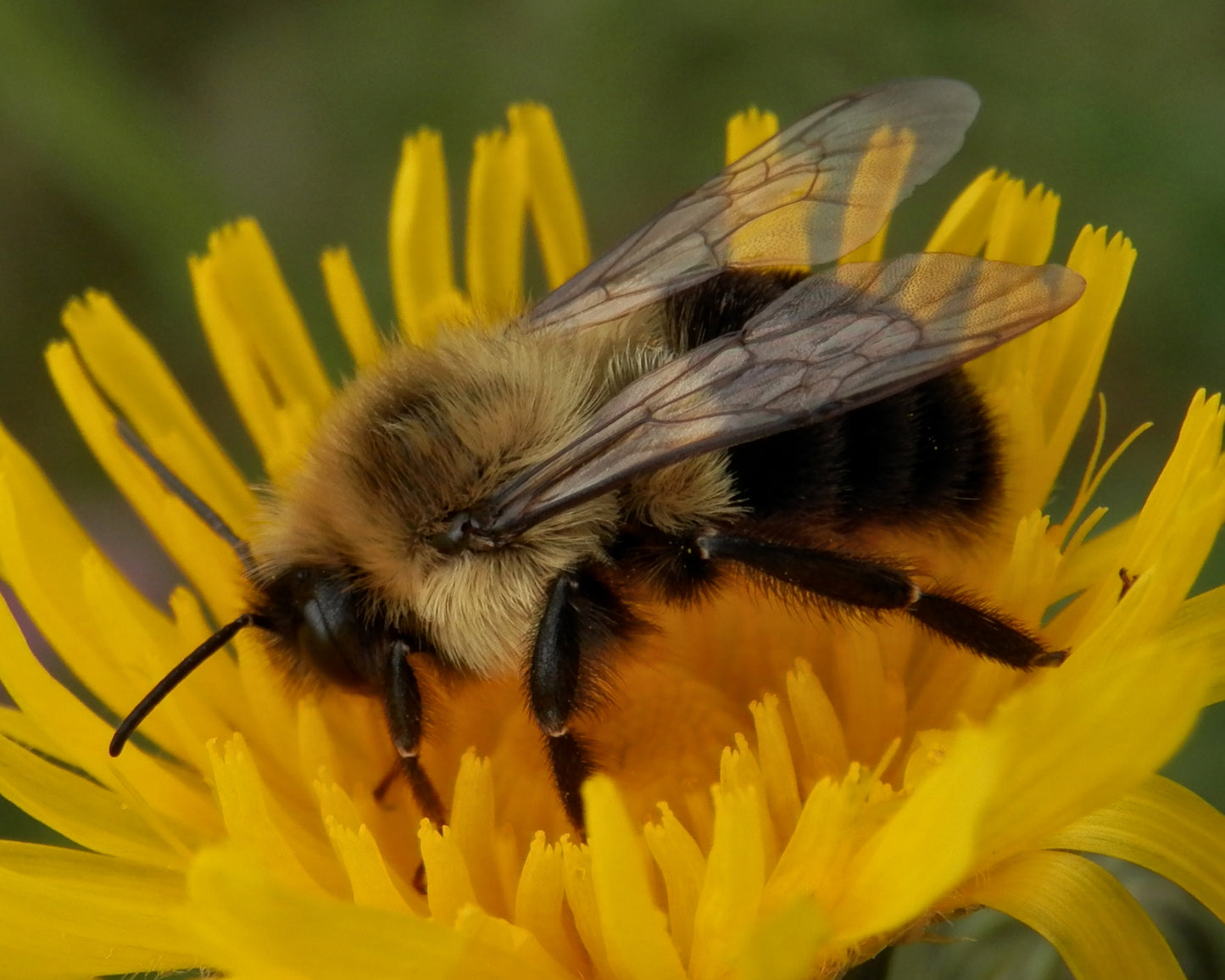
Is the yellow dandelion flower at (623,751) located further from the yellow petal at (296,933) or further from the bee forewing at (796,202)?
the bee forewing at (796,202)

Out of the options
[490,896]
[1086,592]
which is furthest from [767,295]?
[490,896]

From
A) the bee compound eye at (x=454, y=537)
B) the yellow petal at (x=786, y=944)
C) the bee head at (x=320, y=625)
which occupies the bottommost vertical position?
the yellow petal at (x=786, y=944)

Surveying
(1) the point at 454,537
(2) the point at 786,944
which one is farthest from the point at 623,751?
(2) the point at 786,944

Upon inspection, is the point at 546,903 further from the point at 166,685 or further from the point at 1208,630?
the point at 1208,630

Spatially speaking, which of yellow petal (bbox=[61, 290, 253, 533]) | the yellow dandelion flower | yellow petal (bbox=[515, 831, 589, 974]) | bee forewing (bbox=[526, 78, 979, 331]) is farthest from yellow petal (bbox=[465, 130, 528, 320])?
yellow petal (bbox=[515, 831, 589, 974])

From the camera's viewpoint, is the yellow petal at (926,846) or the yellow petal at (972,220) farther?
the yellow petal at (972,220)

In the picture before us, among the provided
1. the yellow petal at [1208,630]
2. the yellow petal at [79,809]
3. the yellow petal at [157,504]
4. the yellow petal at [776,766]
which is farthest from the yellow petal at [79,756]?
the yellow petal at [1208,630]

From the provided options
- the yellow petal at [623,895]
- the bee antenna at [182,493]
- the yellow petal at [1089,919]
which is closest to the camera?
the yellow petal at [623,895]
